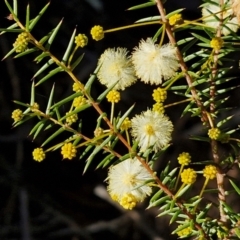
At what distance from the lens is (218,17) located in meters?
0.58

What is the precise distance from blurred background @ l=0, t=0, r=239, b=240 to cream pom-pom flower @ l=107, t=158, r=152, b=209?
3.10ft

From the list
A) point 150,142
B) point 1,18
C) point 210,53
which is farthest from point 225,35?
point 1,18

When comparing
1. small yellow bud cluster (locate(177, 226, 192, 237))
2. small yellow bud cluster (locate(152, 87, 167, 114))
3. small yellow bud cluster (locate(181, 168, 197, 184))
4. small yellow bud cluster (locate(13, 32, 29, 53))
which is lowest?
small yellow bud cluster (locate(177, 226, 192, 237))

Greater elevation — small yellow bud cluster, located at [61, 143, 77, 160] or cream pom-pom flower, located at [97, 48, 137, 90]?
cream pom-pom flower, located at [97, 48, 137, 90]

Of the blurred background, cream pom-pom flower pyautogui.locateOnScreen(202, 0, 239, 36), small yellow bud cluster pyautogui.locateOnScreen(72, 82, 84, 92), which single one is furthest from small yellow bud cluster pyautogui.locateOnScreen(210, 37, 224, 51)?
the blurred background

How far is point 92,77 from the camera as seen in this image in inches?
22.0

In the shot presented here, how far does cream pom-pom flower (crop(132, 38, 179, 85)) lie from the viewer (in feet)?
1.82

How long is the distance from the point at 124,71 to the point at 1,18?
0.95 metres

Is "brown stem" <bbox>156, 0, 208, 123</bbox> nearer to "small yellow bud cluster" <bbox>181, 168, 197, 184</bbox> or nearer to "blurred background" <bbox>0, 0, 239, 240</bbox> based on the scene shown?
"small yellow bud cluster" <bbox>181, 168, 197, 184</bbox>

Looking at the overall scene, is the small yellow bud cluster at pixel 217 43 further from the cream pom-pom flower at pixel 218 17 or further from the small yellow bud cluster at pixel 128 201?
the small yellow bud cluster at pixel 128 201

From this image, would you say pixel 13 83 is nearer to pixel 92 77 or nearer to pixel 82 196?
pixel 82 196

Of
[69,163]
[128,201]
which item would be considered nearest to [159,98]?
[128,201]

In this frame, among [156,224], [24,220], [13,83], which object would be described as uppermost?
[13,83]

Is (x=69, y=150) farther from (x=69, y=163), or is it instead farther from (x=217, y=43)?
(x=69, y=163)
